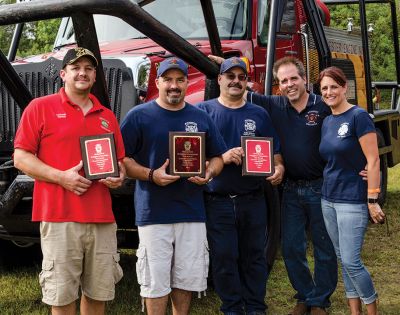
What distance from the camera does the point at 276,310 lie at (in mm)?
5051

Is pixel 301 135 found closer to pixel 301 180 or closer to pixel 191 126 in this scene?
pixel 301 180

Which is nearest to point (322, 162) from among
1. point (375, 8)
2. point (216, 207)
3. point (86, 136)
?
point (216, 207)

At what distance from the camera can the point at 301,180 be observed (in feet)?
15.5

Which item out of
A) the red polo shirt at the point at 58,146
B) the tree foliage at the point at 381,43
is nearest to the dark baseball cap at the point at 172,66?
the red polo shirt at the point at 58,146

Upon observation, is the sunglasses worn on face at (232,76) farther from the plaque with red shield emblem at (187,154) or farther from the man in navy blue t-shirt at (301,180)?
the plaque with red shield emblem at (187,154)

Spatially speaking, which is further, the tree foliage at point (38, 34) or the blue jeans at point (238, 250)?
the tree foliage at point (38, 34)

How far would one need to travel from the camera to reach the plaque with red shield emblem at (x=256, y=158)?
433cm

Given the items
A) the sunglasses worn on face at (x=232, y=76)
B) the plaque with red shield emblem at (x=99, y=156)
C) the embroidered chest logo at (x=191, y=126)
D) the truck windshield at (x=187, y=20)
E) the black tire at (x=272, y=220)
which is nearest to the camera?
the plaque with red shield emblem at (x=99, y=156)

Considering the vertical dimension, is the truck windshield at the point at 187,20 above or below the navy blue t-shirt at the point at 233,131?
above

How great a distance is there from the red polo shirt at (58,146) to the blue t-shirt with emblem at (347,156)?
4.80 ft

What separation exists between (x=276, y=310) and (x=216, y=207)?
3.46 ft

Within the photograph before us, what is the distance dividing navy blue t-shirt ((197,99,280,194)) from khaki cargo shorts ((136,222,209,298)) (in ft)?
1.46

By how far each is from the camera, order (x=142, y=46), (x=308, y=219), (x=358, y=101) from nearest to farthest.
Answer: (x=308, y=219) < (x=142, y=46) < (x=358, y=101)

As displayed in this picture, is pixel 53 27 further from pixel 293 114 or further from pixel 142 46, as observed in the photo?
pixel 293 114
